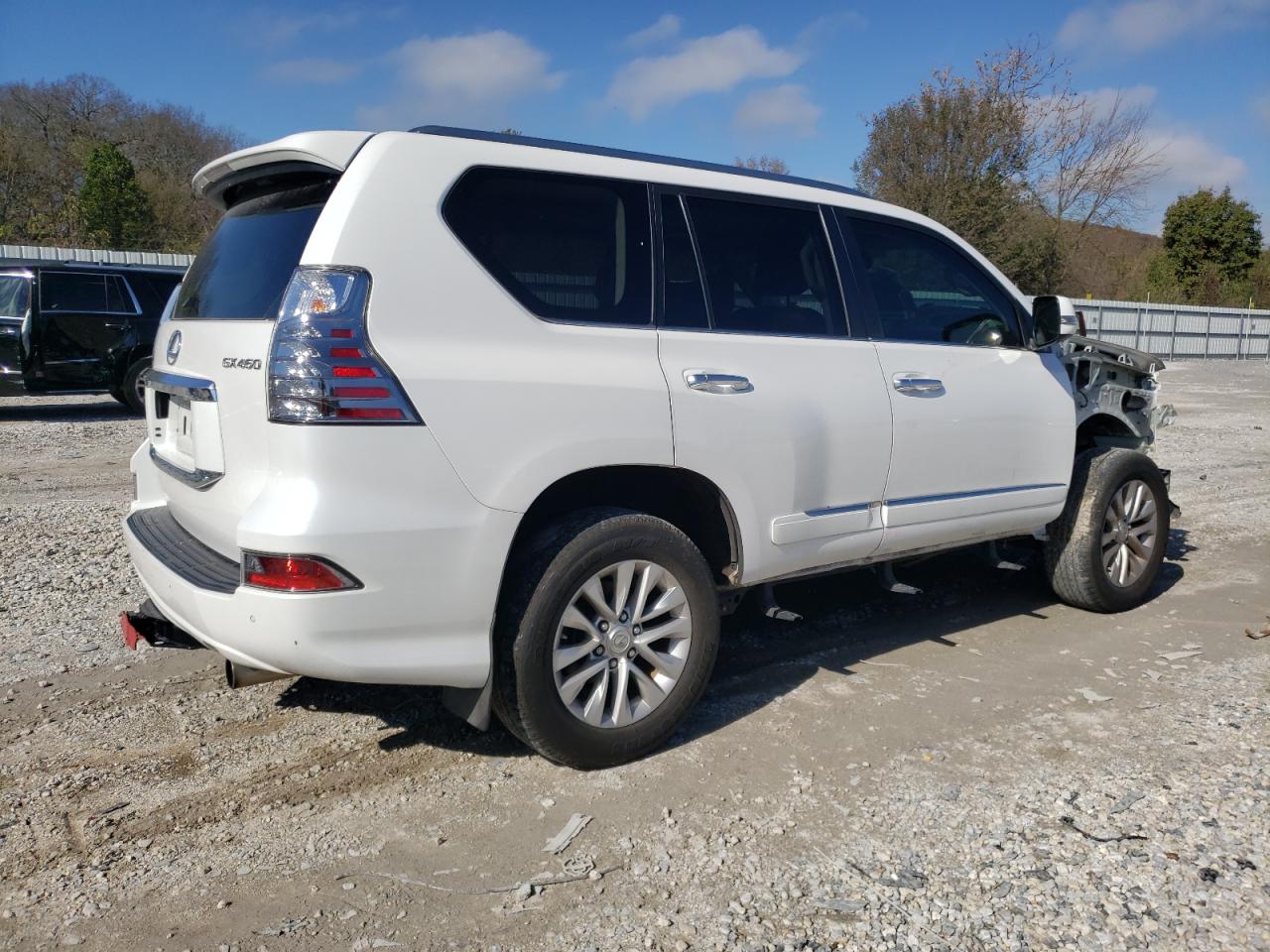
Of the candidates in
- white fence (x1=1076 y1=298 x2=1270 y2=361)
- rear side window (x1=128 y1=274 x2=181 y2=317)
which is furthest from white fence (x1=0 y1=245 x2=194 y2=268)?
white fence (x1=1076 y1=298 x2=1270 y2=361)

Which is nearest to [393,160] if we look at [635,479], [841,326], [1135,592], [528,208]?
[528,208]

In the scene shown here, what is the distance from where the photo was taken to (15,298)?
40.3ft

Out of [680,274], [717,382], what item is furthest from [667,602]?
[680,274]

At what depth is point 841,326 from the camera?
4.04 meters


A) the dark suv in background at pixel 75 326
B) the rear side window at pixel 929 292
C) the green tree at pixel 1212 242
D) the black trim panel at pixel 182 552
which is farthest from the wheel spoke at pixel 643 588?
the green tree at pixel 1212 242

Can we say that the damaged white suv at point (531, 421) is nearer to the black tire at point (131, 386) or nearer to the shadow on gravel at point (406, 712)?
the shadow on gravel at point (406, 712)

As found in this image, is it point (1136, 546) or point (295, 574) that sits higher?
point (295, 574)

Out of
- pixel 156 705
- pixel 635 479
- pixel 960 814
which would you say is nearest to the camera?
pixel 960 814

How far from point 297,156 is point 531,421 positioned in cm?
109

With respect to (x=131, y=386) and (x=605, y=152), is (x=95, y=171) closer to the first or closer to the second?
(x=131, y=386)

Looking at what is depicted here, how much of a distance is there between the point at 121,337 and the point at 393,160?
454 inches

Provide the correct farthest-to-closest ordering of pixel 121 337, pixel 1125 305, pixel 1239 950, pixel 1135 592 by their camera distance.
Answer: pixel 1125 305 → pixel 121 337 → pixel 1135 592 → pixel 1239 950

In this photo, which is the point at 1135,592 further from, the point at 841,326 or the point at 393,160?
the point at 393,160

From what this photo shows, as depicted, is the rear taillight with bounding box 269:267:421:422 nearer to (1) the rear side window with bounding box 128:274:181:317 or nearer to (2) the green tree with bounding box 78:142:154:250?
(1) the rear side window with bounding box 128:274:181:317
